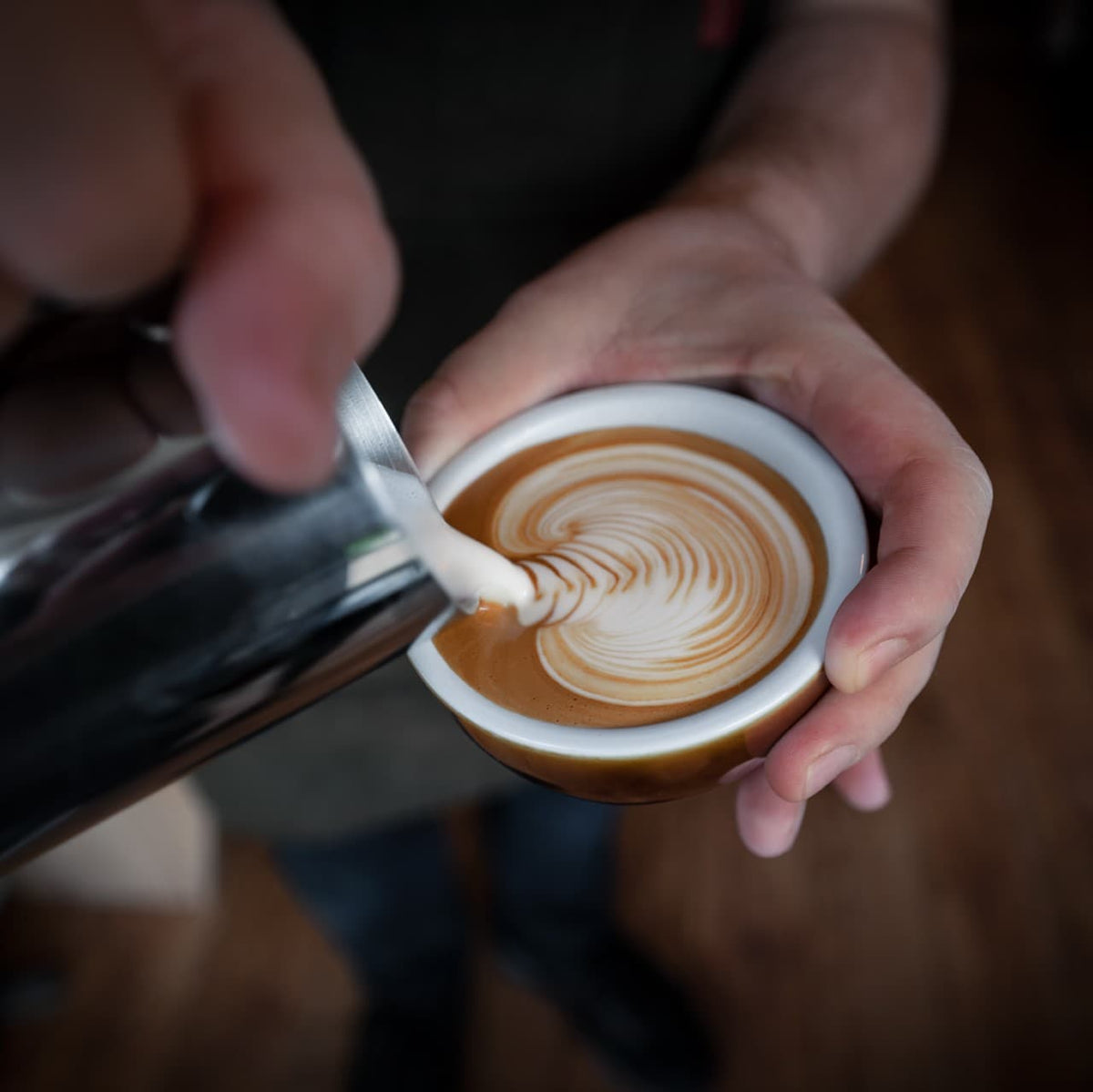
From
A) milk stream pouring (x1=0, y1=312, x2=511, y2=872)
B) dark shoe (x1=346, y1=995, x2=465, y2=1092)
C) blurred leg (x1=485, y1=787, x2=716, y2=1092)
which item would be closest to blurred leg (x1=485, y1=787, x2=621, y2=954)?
blurred leg (x1=485, y1=787, x2=716, y2=1092)

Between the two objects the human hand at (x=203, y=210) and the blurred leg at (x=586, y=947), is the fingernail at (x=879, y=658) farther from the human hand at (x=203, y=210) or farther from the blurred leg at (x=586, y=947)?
the blurred leg at (x=586, y=947)

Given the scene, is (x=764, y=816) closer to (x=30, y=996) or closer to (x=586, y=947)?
(x=586, y=947)

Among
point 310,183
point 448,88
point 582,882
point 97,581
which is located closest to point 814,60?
point 448,88

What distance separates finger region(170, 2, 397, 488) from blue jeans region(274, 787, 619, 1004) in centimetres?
107

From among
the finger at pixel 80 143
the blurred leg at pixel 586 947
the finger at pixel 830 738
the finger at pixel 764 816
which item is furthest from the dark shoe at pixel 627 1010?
the finger at pixel 80 143

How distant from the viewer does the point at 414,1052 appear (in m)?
1.50

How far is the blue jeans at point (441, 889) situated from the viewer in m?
1.42

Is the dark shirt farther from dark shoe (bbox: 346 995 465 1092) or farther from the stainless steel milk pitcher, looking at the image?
dark shoe (bbox: 346 995 465 1092)

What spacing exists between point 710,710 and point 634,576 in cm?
16

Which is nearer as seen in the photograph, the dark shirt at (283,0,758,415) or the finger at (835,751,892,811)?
the finger at (835,751,892,811)

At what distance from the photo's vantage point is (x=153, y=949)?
1.69 metres

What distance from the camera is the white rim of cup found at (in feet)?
1.96

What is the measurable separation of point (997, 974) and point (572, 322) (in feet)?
3.88

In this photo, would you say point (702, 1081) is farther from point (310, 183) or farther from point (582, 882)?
point (310, 183)
